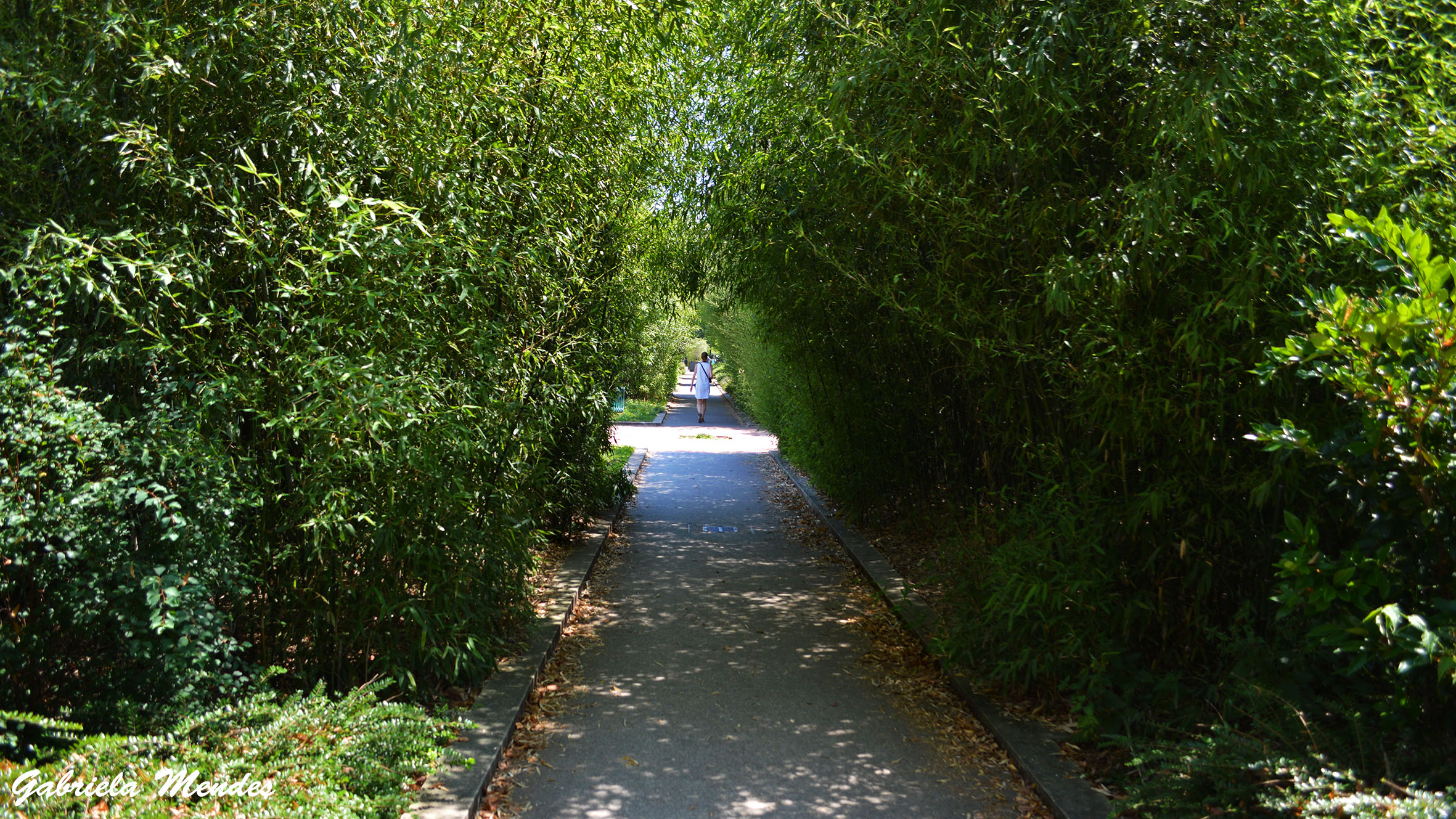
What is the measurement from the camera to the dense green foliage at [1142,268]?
2951 millimetres

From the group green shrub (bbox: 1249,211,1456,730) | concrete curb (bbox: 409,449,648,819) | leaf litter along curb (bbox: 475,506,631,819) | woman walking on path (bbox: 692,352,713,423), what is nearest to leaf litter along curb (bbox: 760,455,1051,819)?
green shrub (bbox: 1249,211,1456,730)

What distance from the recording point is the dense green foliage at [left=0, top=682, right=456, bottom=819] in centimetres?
229

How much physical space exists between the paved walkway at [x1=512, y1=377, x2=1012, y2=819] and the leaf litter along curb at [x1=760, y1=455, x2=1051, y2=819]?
76 millimetres

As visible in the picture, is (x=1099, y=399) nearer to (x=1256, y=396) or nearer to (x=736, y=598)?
(x=1256, y=396)

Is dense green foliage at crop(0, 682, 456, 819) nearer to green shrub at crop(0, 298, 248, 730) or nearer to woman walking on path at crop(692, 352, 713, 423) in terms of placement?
green shrub at crop(0, 298, 248, 730)

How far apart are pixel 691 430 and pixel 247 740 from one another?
57.7 feet

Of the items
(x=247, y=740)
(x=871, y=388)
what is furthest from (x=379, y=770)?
(x=871, y=388)

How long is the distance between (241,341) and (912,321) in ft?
9.21

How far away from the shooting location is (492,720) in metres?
3.79

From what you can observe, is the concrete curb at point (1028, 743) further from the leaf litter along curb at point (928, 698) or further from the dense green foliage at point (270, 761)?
the dense green foliage at point (270, 761)

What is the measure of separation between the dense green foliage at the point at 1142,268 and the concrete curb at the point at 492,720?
2.07 metres

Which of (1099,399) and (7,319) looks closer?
(7,319)

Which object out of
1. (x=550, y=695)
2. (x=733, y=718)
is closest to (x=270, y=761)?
(x=550, y=695)

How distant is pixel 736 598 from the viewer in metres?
6.33
